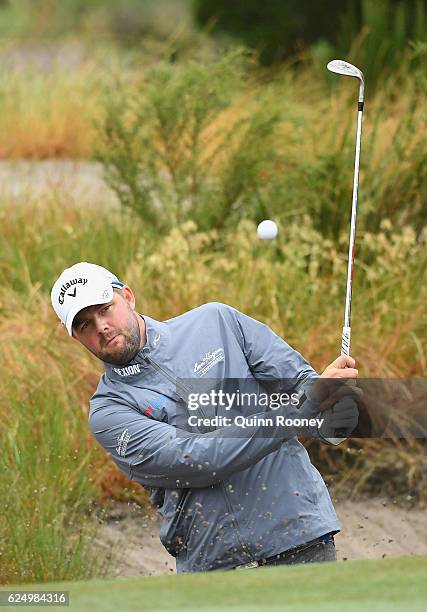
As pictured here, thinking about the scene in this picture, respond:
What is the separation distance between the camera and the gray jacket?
366cm

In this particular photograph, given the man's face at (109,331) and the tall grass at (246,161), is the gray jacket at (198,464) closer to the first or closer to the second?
the man's face at (109,331)

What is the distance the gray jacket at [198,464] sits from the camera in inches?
144

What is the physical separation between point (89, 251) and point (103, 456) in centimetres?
168

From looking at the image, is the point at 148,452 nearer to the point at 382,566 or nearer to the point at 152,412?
the point at 152,412

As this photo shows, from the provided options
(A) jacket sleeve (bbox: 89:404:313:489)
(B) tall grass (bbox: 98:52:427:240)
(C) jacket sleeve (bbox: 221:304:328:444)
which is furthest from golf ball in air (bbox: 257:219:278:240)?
(A) jacket sleeve (bbox: 89:404:313:489)

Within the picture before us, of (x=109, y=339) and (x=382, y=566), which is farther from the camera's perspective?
(x=109, y=339)

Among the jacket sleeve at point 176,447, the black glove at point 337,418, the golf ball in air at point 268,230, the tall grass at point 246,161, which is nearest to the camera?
the jacket sleeve at point 176,447

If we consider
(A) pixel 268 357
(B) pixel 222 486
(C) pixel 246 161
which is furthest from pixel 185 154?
(B) pixel 222 486

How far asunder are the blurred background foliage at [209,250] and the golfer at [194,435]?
3.97ft

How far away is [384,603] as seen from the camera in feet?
8.75

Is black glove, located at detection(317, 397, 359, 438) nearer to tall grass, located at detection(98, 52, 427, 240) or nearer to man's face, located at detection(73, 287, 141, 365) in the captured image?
man's face, located at detection(73, 287, 141, 365)

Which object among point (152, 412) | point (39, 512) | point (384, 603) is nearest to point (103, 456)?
point (39, 512)
